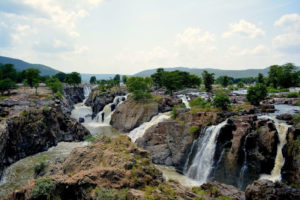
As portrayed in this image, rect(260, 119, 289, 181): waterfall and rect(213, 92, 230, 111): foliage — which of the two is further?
rect(213, 92, 230, 111): foliage

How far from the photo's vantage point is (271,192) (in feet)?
43.2

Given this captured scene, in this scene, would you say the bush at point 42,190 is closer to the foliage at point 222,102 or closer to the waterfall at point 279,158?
the waterfall at point 279,158

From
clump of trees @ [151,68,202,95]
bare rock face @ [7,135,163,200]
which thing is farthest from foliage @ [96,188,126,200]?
clump of trees @ [151,68,202,95]

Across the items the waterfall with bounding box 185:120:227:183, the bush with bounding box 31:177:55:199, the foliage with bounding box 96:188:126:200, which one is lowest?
the waterfall with bounding box 185:120:227:183

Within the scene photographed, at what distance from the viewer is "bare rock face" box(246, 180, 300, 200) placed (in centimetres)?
1264

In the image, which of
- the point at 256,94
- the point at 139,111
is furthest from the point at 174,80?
the point at 256,94

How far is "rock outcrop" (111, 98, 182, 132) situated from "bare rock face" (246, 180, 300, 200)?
127ft

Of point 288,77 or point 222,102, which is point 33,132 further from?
point 288,77

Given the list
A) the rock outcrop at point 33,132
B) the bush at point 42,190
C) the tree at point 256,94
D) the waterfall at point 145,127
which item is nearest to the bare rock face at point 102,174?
the bush at point 42,190

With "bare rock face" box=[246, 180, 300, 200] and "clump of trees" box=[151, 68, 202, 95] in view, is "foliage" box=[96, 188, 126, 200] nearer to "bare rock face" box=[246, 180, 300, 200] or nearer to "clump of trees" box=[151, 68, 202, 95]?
"bare rock face" box=[246, 180, 300, 200]

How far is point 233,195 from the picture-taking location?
16.8 metres

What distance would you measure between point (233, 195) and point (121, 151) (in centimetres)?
1051

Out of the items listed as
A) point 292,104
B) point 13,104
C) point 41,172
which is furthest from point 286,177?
point 13,104

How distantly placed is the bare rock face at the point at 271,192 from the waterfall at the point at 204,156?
1535 centimetres
